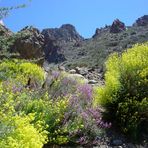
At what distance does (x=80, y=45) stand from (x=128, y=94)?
61.0 m

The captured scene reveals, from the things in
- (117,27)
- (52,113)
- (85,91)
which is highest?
(117,27)

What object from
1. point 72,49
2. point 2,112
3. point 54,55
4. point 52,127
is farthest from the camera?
point 72,49

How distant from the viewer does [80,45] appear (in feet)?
237

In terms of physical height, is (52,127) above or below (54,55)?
below

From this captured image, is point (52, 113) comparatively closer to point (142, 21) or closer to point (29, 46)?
point (29, 46)

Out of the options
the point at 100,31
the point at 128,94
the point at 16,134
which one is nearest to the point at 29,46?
the point at 128,94

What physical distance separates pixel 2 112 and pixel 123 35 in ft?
188

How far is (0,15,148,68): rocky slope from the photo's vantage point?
69.4 feet

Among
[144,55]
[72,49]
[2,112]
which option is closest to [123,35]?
[72,49]

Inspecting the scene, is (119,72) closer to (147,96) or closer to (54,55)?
(147,96)

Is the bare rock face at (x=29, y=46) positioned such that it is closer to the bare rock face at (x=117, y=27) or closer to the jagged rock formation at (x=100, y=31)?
the bare rock face at (x=117, y=27)

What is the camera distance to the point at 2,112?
737cm

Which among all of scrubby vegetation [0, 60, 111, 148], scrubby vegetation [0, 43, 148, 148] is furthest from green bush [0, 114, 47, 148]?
scrubby vegetation [0, 43, 148, 148]

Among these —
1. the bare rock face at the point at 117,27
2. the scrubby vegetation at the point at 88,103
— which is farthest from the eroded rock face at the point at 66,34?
the scrubby vegetation at the point at 88,103
